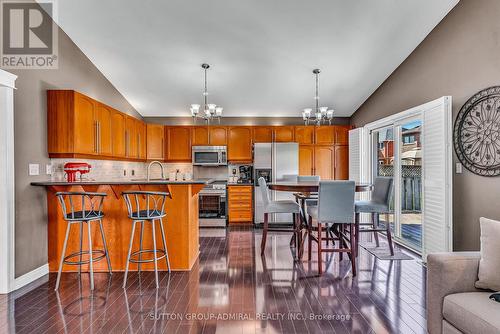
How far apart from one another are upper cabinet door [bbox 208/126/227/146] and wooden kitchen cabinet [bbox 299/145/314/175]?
5.65 feet

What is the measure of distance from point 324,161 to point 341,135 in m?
0.70

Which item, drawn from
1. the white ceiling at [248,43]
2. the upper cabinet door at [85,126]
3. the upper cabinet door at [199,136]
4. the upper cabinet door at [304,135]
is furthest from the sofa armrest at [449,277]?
the upper cabinet door at [199,136]

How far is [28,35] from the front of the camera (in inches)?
127

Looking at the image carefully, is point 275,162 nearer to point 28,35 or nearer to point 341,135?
point 341,135

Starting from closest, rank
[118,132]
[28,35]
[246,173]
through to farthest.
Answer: [28,35]
[118,132]
[246,173]

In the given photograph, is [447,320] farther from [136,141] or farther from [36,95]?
[136,141]

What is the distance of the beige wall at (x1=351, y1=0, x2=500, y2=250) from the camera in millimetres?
2783

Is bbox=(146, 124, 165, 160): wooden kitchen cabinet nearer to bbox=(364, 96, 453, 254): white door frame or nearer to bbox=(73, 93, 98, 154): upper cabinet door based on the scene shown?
bbox=(73, 93, 98, 154): upper cabinet door

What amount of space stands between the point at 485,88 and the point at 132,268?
430 cm

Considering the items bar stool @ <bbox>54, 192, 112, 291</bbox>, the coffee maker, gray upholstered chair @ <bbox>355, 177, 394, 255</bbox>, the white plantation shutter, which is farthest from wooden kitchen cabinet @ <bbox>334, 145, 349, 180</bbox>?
bar stool @ <bbox>54, 192, 112, 291</bbox>

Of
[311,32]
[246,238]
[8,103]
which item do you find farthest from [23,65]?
[246,238]

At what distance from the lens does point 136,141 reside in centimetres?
546

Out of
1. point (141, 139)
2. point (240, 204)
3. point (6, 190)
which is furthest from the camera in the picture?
point (240, 204)

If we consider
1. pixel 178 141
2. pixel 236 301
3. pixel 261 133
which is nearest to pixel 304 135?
pixel 261 133
